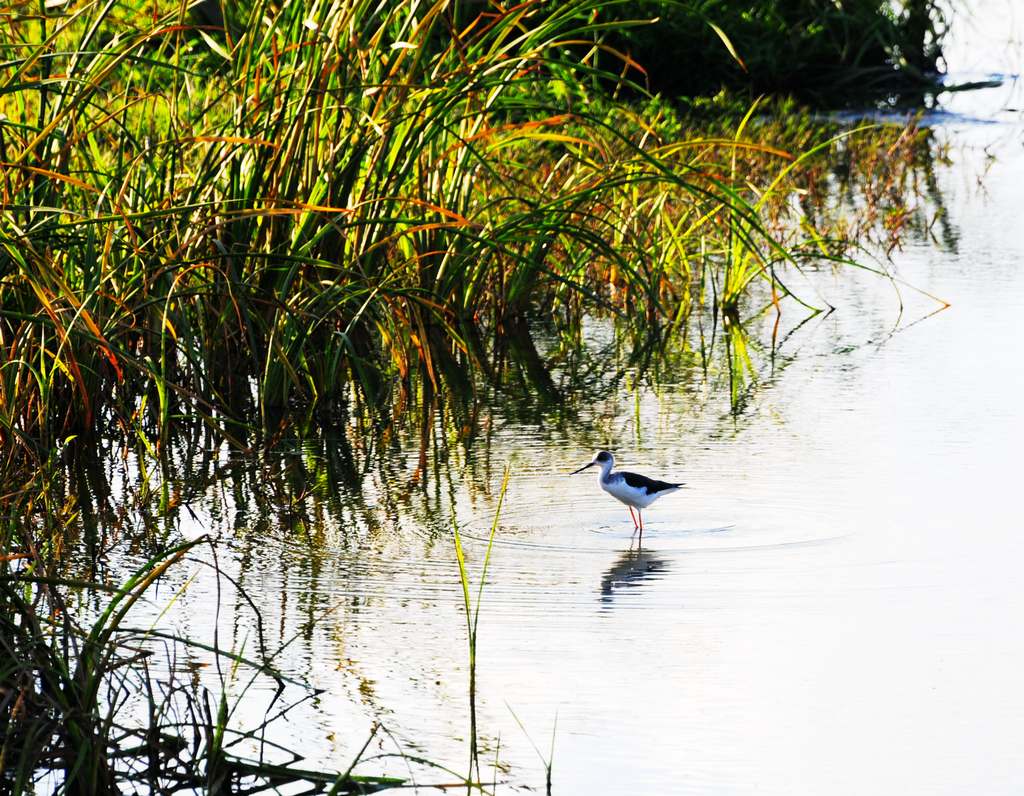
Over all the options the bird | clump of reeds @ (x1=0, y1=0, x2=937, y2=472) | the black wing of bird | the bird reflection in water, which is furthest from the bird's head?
clump of reeds @ (x1=0, y1=0, x2=937, y2=472)

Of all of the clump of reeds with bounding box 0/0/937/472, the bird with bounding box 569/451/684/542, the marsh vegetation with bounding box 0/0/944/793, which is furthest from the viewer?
the clump of reeds with bounding box 0/0/937/472

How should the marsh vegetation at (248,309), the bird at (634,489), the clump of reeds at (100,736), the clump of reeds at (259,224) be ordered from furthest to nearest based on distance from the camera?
the clump of reeds at (259,224) < the bird at (634,489) < the marsh vegetation at (248,309) < the clump of reeds at (100,736)

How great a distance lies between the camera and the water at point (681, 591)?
364 centimetres

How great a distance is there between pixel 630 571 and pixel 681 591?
0.23 m

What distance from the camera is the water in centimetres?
364

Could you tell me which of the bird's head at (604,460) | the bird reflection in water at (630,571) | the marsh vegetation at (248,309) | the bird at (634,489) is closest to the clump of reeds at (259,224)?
the marsh vegetation at (248,309)

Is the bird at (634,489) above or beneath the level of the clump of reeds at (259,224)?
beneath

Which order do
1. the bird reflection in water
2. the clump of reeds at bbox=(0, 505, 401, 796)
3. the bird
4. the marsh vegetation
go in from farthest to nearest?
the bird, the bird reflection in water, the marsh vegetation, the clump of reeds at bbox=(0, 505, 401, 796)

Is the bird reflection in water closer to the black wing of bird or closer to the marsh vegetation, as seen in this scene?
the black wing of bird

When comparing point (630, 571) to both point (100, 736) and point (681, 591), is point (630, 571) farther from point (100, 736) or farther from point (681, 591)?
point (100, 736)

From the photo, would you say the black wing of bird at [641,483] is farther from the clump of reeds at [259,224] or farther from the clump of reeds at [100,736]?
the clump of reeds at [100,736]

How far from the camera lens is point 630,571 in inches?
192

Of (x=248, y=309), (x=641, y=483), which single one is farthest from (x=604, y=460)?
(x=248, y=309)

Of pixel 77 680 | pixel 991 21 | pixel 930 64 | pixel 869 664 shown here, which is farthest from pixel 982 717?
pixel 991 21
